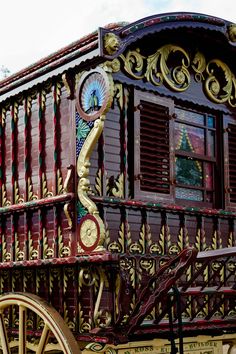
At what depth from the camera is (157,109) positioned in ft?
27.4

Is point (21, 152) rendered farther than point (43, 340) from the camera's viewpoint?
Yes

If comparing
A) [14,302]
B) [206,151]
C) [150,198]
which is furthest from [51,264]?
[206,151]

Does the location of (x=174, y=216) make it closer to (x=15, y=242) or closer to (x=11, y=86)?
(x=15, y=242)

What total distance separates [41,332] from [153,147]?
8.01 ft

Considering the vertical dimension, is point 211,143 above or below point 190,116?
below

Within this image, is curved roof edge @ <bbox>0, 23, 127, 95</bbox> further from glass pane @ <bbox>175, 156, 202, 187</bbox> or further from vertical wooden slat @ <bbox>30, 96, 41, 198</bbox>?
glass pane @ <bbox>175, 156, 202, 187</bbox>

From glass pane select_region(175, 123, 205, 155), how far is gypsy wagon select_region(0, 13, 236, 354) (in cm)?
2

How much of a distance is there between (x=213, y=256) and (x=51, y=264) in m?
2.06

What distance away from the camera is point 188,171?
349 inches

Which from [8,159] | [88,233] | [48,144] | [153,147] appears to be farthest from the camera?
[8,159]

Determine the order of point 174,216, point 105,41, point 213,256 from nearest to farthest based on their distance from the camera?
point 213,256 → point 105,41 → point 174,216

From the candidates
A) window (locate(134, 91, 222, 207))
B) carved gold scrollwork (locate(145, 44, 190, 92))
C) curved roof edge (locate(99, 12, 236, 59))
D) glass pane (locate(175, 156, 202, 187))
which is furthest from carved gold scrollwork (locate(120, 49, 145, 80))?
glass pane (locate(175, 156, 202, 187))

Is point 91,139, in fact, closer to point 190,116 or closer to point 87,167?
point 87,167

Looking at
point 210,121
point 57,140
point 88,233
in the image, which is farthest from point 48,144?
point 210,121
